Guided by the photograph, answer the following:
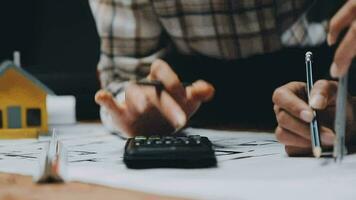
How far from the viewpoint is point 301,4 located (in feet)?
3.11

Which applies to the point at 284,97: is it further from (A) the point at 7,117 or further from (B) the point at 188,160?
(A) the point at 7,117

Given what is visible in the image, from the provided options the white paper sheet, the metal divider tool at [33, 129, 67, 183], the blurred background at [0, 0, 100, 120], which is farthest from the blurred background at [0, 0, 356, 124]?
the metal divider tool at [33, 129, 67, 183]

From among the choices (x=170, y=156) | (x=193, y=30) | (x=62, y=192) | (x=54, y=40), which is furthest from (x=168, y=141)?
(x=54, y=40)

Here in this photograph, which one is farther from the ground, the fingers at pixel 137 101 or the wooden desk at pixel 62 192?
the wooden desk at pixel 62 192

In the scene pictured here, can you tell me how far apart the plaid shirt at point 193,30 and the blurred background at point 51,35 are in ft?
0.94

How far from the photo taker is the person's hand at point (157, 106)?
0.73 m

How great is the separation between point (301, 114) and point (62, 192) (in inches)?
8.8

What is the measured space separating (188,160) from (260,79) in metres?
0.46

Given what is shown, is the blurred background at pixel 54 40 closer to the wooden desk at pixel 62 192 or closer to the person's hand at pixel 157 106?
the person's hand at pixel 157 106

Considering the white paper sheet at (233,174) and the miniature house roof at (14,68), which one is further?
the miniature house roof at (14,68)

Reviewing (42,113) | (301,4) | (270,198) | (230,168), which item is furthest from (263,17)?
(270,198)

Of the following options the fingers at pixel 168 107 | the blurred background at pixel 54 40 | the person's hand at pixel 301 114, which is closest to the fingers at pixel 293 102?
the person's hand at pixel 301 114

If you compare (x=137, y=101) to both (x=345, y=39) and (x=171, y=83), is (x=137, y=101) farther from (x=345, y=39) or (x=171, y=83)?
(x=345, y=39)

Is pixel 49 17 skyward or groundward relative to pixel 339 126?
groundward
